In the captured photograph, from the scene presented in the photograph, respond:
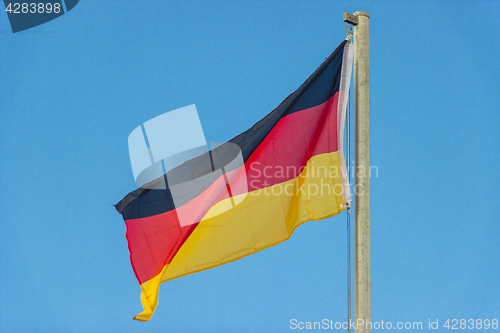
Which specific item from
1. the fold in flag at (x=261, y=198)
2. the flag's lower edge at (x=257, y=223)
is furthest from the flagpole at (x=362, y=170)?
the flag's lower edge at (x=257, y=223)

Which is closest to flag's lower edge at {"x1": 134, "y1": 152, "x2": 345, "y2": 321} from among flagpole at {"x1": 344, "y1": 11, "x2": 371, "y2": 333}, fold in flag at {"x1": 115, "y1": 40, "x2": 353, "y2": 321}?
fold in flag at {"x1": 115, "y1": 40, "x2": 353, "y2": 321}

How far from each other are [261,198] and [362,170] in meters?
1.62

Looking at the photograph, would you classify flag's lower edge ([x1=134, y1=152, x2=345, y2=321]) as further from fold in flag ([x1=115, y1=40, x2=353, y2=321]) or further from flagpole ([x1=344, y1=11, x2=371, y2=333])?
flagpole ([x1=344, y1=11, x2=371, y2=333])

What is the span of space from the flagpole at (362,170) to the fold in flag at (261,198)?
29 cm

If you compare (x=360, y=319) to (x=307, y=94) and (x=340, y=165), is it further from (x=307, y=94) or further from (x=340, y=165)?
(x=307, y=94)

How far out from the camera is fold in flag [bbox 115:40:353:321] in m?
6.90

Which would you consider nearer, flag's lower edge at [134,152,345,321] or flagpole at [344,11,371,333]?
flagpole at [344,11,371,333]

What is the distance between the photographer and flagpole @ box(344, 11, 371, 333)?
20.2ft

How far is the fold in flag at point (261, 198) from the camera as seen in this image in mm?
6898

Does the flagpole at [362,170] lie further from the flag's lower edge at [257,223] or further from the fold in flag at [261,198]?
the flag's lower edge at [257,223]

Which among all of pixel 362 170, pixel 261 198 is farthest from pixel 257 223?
pixel 362 170

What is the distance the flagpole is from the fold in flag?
29cm

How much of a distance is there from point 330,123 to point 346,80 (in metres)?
0.68

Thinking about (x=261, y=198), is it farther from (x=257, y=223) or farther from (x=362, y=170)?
(x=362, y=170)
